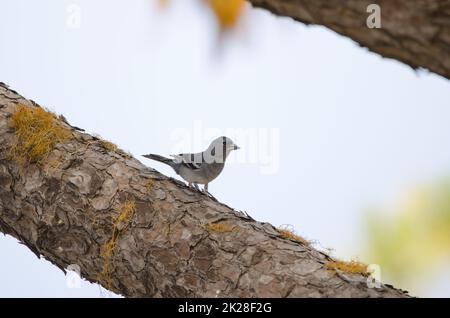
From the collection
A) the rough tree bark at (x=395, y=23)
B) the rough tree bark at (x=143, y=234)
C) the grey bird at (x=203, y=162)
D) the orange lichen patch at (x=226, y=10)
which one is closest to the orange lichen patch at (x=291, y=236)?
the rough tree bark at (x=143, y=234)

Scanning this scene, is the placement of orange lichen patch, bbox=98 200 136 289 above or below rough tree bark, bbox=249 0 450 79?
below

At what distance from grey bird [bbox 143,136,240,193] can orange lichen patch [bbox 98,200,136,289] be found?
1.81ft

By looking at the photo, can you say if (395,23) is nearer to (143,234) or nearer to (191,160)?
(143,234)

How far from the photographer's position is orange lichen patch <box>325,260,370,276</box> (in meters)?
2.61

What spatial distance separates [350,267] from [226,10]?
7.84 ft

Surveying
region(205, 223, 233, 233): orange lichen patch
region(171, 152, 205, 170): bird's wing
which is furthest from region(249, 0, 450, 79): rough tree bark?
region(171, 152, 205, 170): bird's wing

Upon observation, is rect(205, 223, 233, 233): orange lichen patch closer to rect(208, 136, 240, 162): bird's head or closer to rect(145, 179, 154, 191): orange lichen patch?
rect(145, 179, 154, 191): orange lichen patch

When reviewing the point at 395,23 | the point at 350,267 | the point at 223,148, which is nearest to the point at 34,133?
the point at 223,148

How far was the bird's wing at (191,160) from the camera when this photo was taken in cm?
350

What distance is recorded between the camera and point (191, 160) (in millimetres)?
3533

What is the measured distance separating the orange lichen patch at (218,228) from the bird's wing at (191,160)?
2.27 ft

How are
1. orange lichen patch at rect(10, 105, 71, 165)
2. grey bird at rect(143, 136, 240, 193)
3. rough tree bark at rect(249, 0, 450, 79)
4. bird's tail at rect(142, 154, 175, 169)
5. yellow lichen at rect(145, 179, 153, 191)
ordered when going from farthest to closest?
bird's tail at rect(142, 154, 175, 169) < grey bird at rect(143, 136, 240, 193) < orange lichen patch at rect(10, 105, 71, 165) < yellow lichen at rect(145, 179, 153, 191) < rough tree bark at rect(249, 0, 450, 79)

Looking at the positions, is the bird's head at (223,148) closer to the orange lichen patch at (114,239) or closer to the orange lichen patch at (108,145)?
the orange lichen patch at (108,145)
